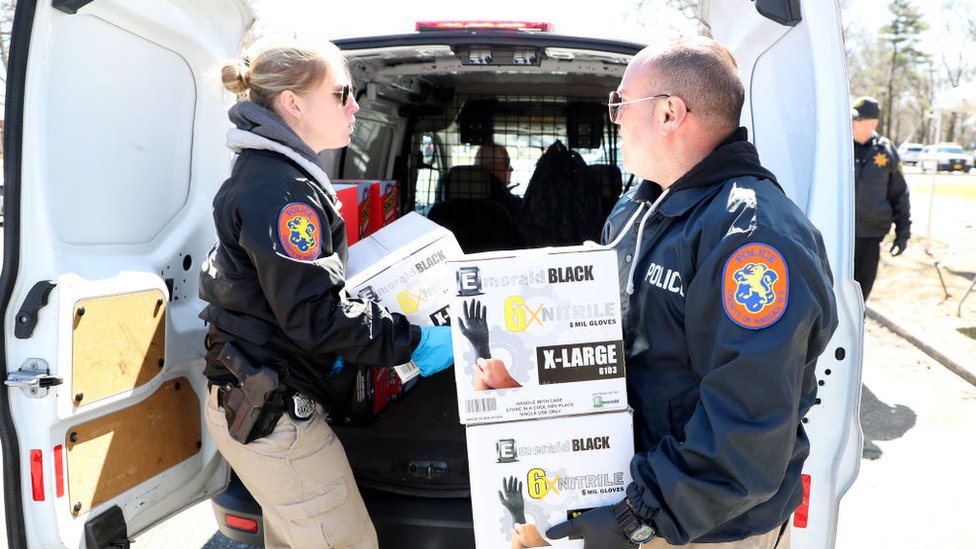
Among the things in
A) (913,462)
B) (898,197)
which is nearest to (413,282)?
(913,462)

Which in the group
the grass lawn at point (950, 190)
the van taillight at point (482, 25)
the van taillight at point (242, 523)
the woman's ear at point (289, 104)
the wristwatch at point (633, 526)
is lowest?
the grass lawn at point (950, 190)

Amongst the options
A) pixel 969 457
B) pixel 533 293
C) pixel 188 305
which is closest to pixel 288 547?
pixel 188 305

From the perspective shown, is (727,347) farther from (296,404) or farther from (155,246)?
(155,246)

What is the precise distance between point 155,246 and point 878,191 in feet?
16.9

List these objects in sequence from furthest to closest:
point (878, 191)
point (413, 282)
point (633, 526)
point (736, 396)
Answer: point (878, 191)
point (413, 282)
point (633, 526)
point (736, 396)

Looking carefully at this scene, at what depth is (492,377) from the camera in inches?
60.5

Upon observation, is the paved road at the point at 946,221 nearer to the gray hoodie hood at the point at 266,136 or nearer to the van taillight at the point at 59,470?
the gray hoodie hood at the point at 266,136

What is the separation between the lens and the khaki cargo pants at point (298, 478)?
6.38 feet

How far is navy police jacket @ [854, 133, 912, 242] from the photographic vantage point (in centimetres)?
541

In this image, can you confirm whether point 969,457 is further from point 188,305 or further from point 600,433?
point 188,305

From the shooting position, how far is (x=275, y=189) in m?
1.77

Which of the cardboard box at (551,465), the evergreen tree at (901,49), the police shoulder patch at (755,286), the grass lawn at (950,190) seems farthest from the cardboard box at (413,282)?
the evergreen tree at (901,49)

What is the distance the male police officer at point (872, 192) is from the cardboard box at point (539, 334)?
4.58 metres

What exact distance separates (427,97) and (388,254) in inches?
96.4
